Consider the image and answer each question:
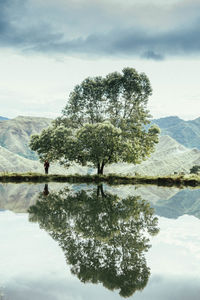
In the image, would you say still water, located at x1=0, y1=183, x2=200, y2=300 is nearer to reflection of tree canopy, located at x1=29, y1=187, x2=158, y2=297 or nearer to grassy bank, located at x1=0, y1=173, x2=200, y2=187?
reflection of tree canopy, located at x1=29, y1=187, x2=158, y2=297

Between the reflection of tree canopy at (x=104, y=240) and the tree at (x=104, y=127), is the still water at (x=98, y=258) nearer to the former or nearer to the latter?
the reflection of tree canopy at (x=104, y=240)

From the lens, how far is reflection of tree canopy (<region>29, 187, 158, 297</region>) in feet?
20.3

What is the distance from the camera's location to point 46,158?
1741 inches

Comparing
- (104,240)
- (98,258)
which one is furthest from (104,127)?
(98,258)

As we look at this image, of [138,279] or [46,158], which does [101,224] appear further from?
[46,158]

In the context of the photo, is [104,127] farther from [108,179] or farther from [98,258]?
[98,258]

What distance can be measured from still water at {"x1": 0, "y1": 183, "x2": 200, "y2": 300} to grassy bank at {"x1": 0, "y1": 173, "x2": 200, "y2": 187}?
24.6 metres

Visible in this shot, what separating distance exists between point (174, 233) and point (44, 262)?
4859 millimetres

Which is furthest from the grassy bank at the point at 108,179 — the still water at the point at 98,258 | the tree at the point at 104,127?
the still water at the point at 98,258

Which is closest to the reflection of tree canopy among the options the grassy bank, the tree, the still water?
the still water

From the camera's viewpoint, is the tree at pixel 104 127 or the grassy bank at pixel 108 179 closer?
the grassy bank at pixel 108 179

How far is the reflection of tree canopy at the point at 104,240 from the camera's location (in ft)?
20.3

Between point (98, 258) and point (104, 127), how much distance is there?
3355cm

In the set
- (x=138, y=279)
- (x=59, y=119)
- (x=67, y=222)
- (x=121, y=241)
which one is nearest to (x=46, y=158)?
(x=59, y=119)
